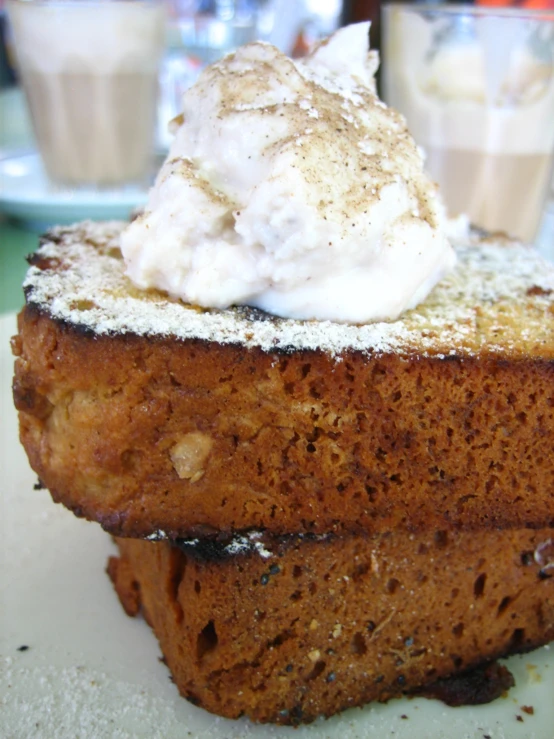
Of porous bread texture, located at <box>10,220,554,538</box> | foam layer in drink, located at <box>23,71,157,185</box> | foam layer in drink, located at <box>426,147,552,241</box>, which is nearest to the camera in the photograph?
porous bread texture, located at <box>10,220,554,538</box>

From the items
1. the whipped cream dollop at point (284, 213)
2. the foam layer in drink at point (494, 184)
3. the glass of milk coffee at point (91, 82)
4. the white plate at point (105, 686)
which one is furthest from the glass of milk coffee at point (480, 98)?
the white plate at point (105, 686)

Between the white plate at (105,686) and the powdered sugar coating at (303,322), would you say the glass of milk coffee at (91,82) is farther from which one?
the white plate at (105,686)

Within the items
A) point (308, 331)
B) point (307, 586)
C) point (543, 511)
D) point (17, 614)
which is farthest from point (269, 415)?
point (17, 614)

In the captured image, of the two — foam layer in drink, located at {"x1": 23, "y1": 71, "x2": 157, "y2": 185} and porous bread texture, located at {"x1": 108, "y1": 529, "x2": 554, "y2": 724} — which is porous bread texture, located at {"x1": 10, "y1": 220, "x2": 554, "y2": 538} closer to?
porous bread texture, located at {"x1": 108, "y1": 529, "x2": 554, "y2": 724}

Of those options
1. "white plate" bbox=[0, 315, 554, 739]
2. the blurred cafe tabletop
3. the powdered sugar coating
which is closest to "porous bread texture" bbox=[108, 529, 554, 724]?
"white plate" bbox=[0, 315, 554, 739]

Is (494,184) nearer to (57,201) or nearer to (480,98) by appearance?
(480,98)
